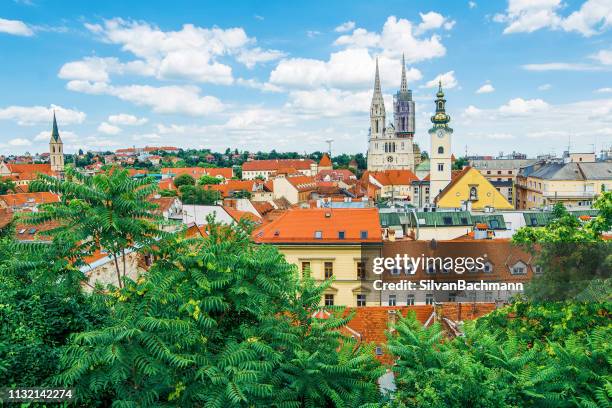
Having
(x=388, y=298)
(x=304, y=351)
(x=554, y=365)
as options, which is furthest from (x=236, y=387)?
(x=388, y=298)

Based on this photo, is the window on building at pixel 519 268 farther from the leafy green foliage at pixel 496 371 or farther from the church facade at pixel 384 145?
the church facade at pixel 384 145

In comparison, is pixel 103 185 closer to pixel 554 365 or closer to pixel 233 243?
pixel 233 243

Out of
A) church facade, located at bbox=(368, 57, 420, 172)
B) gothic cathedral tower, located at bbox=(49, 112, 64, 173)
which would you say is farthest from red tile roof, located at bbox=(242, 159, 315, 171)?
gothic cathedral tower, located at bbox=(49, 112, 64, 173)

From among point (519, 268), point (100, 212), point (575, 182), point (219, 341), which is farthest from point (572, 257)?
point (575, 182)

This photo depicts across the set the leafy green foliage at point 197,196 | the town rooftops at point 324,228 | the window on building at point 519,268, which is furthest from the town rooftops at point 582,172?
the window on building at point 519,268

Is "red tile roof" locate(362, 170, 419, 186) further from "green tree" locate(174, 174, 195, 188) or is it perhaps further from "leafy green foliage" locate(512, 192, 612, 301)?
"leafy green foliage" locate(512, 192, 612, 301)
